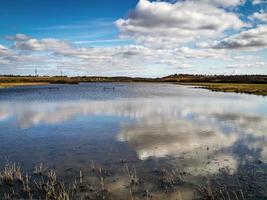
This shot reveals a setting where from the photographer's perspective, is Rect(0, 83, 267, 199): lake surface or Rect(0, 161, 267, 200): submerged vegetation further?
Rect(0, 83, 267, 199): lake surface

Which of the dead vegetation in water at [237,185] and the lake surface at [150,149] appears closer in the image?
the dead vegetation in water at [237,185]

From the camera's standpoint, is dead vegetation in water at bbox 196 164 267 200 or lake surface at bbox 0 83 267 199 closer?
dead vegetation in water at bbox 196 164 267 200

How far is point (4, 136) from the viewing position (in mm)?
21781

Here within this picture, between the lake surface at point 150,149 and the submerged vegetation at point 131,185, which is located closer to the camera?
the submerged vegetation at point 131,185

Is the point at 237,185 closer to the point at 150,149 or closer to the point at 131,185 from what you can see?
the point at 131,185

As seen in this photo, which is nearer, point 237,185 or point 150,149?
point 237,185

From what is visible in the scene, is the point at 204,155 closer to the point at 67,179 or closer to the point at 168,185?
the point at 168,185

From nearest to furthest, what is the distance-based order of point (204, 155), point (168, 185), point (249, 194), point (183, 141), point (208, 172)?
1. point (249, 194)
2. point (168, 185)
3. point (208, 172)
4. point (204, 155)
5. point (183, 141)

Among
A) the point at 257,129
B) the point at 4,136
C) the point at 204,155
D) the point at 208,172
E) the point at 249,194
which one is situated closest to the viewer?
the point at 249,194

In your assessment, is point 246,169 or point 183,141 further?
→ point 183,141

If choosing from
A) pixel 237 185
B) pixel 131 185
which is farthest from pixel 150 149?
pixel 237 185

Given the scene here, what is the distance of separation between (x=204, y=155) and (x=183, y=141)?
3555mm

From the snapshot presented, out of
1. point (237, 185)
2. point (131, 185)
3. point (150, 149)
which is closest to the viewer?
point (237, 185)

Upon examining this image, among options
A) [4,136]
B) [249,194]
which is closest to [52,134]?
[4,136]
